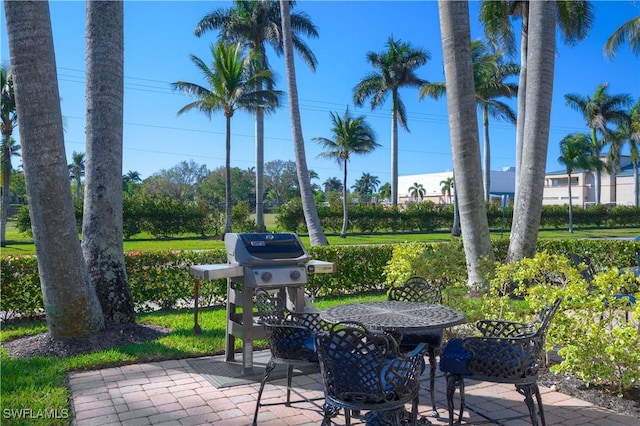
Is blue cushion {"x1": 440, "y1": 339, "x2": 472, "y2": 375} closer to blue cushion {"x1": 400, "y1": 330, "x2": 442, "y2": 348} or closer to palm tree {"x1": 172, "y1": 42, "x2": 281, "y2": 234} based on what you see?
blue cushion {"x1": 400, "y1": 330, "x2": 442, "y2": 348}

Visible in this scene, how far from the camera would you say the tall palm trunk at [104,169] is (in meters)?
6.15

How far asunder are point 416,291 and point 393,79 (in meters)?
27.6

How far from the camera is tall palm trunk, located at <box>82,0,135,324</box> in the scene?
242 inches

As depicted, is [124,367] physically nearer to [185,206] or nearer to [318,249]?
[318,249]

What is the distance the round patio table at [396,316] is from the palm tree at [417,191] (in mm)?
63360

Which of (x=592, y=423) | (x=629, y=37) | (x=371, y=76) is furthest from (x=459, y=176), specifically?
(x=371, y=76)

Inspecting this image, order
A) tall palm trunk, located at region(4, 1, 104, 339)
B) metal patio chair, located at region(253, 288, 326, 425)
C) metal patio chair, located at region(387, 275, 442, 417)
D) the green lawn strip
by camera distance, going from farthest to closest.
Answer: the green lawn strip, tall palm trunk, located at region(4, 1, 104, 339), metal patio chair, located at region(387, 275, 442, 417), metal patio chair, located at region(253, 288, 326, 425)

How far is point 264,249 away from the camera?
15.9ft

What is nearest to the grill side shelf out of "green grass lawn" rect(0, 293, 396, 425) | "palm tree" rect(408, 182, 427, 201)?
"green grass lawn" rect(0, 293, 396, 425)

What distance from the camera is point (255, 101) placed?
22.5m

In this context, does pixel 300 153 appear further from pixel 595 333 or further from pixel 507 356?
pixel 507 356

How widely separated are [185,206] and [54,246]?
22.4m

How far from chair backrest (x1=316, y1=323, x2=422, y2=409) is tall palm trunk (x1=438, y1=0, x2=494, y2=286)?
483 centimetres

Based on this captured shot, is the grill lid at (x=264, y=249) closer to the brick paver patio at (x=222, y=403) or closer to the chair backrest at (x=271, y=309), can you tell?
the chair backrest at (x=271, y=309)
